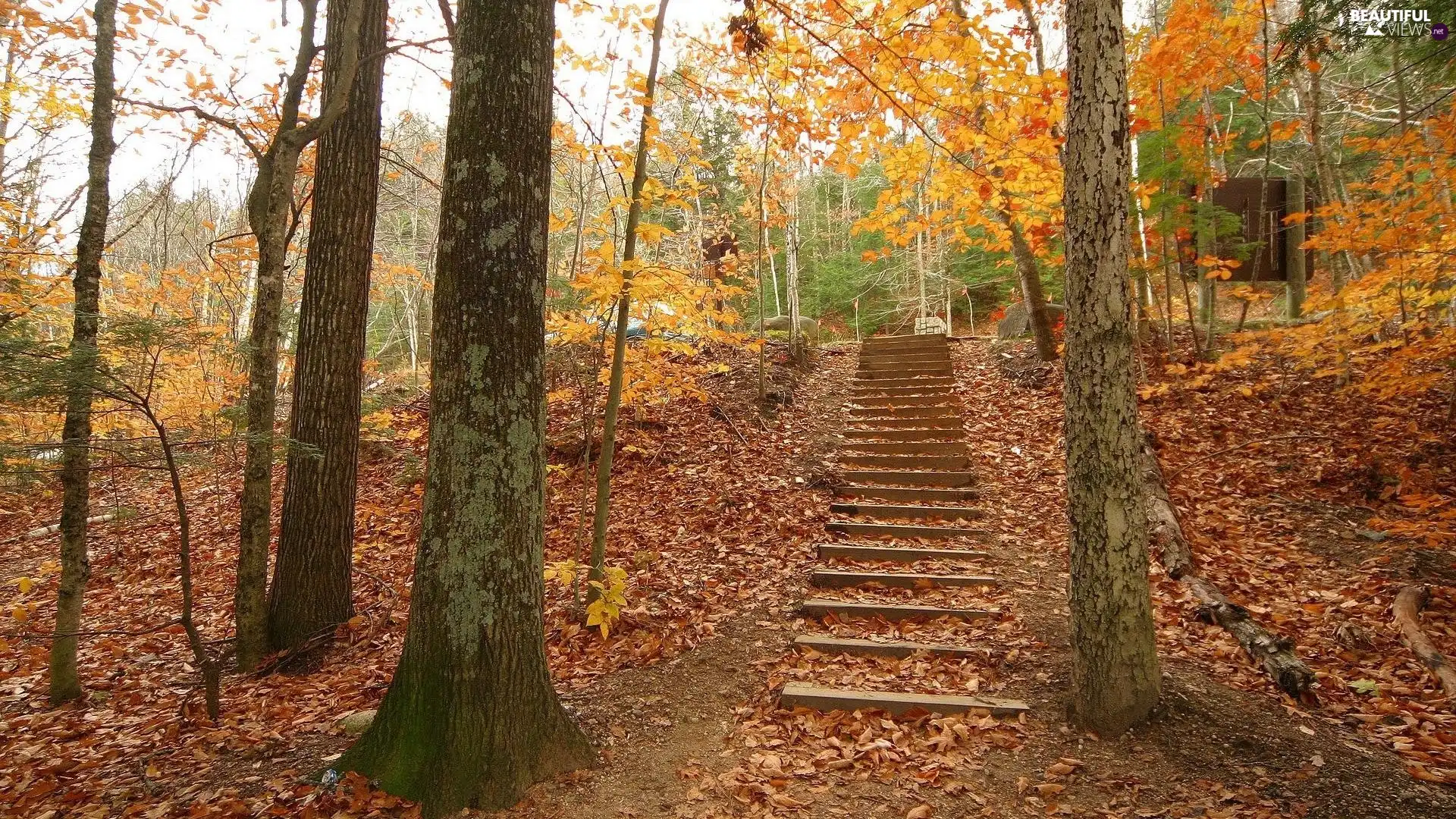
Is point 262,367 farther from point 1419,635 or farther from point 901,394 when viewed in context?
point 901,394

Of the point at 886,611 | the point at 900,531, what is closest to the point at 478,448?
the point at 886,611

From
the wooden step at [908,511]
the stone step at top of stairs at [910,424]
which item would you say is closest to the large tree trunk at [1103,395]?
the wooden step at [908,511]

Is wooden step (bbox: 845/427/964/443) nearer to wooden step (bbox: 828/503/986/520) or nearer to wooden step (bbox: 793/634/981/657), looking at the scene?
wooden step (bbox: 828/503/986/520)

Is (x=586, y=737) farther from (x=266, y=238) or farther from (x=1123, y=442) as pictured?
(x=266, y=238)

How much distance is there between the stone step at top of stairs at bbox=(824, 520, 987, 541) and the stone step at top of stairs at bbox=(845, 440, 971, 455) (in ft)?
6.47

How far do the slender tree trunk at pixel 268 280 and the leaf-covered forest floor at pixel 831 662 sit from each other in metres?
0.62

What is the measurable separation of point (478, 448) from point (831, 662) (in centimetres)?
315

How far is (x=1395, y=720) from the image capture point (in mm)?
3545

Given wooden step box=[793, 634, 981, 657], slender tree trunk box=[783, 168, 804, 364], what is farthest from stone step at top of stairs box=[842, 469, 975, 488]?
slender tree trunk box=[783, 168, 804, 364]

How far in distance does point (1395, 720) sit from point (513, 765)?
4.72 meters

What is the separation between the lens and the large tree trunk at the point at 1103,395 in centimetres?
356

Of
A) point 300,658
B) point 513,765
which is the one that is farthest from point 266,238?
point 513,765

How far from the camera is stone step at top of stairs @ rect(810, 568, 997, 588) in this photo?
588cm

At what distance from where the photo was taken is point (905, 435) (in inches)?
379
